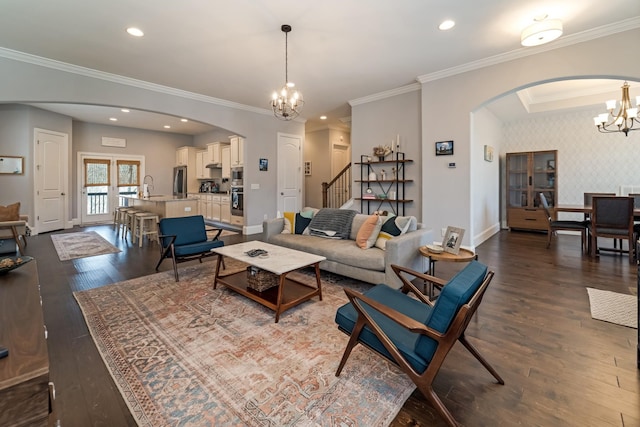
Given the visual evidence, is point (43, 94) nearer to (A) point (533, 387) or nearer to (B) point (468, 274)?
(B) point (468, 274)

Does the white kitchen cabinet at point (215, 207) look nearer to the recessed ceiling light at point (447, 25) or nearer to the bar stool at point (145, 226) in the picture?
the bar stool at point (145, 226)

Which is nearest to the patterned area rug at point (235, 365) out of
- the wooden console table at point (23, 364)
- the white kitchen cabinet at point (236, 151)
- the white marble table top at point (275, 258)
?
the white marble table top at point (275, 258)

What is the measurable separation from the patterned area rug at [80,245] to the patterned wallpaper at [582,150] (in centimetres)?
991

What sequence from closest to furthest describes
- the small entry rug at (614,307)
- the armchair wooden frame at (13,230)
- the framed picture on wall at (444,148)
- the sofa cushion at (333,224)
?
the small entry rug at (614,307) → the sofa cushion at (333,224) → the armchair wooden frame at (13,230) → the framed picture on wall at (444,148)

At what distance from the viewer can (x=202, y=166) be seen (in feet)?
31.4

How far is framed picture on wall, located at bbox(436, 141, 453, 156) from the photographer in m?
4.77

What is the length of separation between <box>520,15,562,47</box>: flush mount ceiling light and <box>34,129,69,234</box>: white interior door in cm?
979

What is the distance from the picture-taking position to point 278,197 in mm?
7508

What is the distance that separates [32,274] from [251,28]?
3287mm

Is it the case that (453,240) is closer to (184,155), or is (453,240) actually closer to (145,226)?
(145,226)

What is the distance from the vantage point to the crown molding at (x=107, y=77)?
3.98 m

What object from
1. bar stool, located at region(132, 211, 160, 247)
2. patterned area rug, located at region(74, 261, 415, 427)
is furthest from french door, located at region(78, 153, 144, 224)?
patterned area rug, located at region(74, 261, 415, 427)

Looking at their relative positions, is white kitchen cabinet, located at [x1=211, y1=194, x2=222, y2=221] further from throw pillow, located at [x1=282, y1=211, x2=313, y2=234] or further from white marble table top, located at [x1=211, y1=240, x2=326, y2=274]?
white marble table top, located at [x1=211, y1=240, x2=326, y2=274]

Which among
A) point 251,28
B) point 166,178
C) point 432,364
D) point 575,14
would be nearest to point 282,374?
point 432,364
